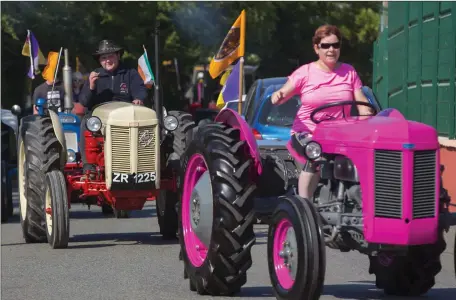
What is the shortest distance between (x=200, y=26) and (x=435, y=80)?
20.8m

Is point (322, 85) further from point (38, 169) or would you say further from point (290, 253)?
point (38, 169)

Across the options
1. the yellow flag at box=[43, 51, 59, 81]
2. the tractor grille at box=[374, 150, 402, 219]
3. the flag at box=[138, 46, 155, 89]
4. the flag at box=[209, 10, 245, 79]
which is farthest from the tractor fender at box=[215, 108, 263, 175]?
the yellow flag at box=[43, 51, 59, 81]

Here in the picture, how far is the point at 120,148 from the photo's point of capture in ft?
43.2

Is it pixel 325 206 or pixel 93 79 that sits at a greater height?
pixel 93 79

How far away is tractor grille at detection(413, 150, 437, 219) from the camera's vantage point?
26.9ft

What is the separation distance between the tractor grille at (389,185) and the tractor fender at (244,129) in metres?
1.31

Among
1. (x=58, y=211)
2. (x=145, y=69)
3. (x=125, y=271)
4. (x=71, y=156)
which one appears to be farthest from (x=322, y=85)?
(x=145, y=69)

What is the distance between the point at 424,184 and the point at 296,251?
92cm

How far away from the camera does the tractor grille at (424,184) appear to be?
8195mm

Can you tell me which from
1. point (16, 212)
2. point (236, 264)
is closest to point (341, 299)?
point (236, 264)

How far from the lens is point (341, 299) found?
918cm

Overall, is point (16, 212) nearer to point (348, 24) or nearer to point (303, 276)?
point (303, 276)

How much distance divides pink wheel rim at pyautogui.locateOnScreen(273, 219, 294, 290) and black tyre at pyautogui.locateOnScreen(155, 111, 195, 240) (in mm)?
4777

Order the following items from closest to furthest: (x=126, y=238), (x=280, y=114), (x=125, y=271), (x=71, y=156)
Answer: (x=125, y=271) → (x=126, y=238) → (x=71, y=156) → (x=280, y=114)
